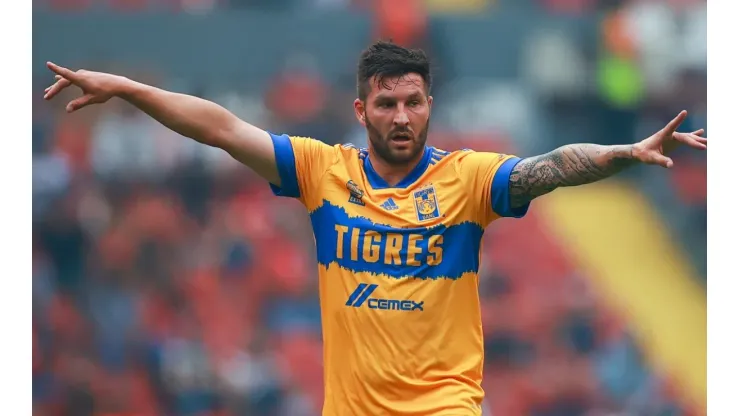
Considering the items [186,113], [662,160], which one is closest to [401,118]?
[186,113]

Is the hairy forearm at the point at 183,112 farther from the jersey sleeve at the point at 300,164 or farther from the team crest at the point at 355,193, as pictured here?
the team crest at the point at 355,193

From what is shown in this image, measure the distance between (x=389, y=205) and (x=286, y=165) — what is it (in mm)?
597

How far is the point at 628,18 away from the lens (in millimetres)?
9867

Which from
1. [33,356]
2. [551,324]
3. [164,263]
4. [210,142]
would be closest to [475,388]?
[210,142]

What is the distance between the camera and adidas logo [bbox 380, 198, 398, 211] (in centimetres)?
487

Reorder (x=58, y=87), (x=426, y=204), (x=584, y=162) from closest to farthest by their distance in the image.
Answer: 1. (x=584, y=162)
2. (x=58, y=87)
3. (x=426, y=204)

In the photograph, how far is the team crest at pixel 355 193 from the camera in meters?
4.93

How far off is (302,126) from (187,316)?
2155 millimetres

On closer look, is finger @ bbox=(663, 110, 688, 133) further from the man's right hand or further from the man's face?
the man's right hand

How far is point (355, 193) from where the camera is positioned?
4945 mm

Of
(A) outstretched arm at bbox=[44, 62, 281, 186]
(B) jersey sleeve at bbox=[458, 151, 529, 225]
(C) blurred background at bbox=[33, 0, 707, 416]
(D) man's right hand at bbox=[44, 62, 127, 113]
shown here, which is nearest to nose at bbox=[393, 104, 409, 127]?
(B) jersey sleeve at bbox=[458, 151, 529, 225]

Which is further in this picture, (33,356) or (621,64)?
(621,64)

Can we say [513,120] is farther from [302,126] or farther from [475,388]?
[475,388]

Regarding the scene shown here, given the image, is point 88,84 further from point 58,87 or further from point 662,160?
point 662,160
